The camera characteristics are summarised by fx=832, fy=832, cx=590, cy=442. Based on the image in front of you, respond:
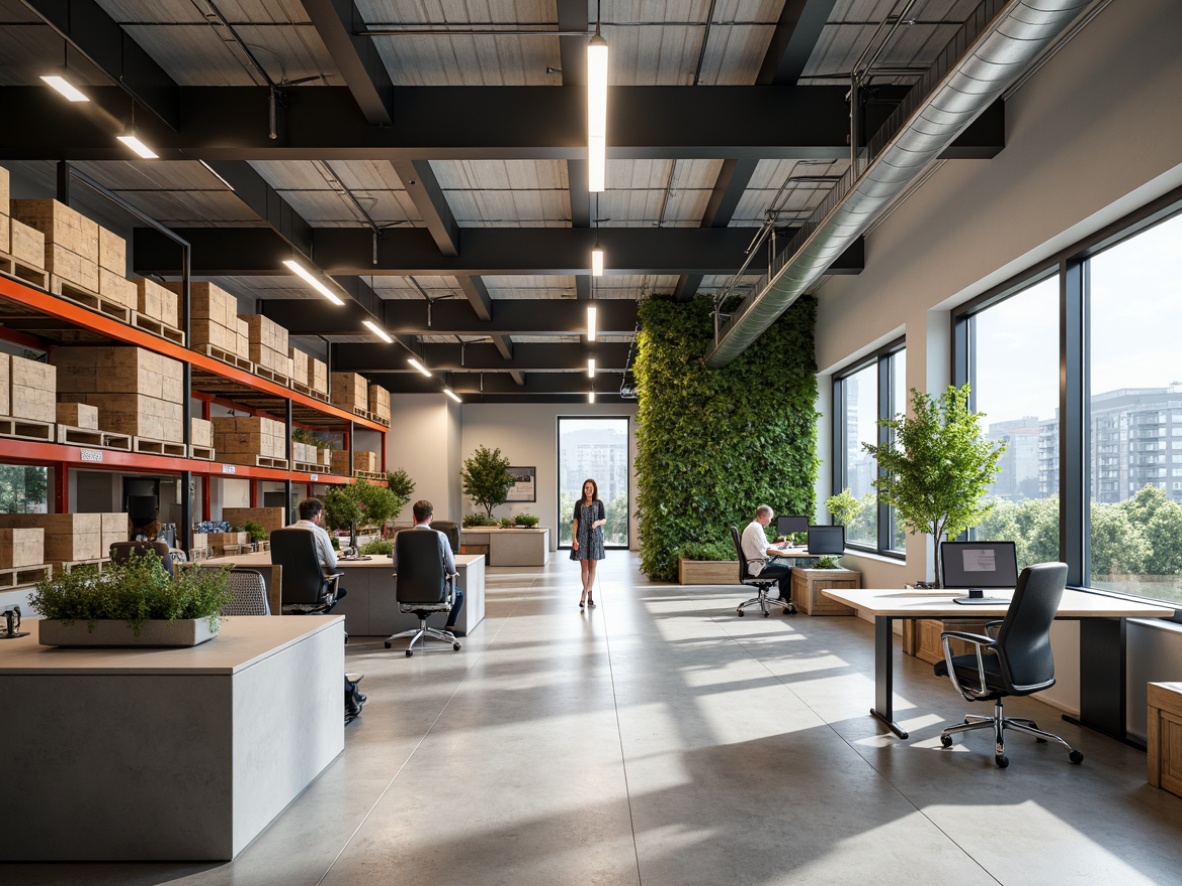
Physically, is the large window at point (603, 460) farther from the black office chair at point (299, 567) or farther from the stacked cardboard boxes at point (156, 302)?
the black office chair at point (299, 567)

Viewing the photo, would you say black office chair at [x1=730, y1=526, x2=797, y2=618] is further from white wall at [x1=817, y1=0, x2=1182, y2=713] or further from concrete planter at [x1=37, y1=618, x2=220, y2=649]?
concrete planter at [x1=37, y1=618, x2=220, y2=649]

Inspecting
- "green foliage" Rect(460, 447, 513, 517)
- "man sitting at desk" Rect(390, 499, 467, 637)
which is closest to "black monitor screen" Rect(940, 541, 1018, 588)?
"man sitting at desk" Rect(390, 499, 467, 637)

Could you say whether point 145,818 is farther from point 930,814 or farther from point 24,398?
point 24,398

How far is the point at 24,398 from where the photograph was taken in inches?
219

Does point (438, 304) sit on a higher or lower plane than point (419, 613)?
higher

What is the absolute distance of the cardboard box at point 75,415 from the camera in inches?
242

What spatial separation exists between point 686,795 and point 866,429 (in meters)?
8.07

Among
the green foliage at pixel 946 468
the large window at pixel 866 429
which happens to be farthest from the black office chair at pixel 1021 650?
the large window at pixel 866 429

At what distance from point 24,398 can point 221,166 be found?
8.92 feet

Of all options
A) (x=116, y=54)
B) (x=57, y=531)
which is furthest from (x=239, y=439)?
(x=116, y=54)

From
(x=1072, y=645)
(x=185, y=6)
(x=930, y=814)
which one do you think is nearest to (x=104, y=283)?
(x=185, y=6)

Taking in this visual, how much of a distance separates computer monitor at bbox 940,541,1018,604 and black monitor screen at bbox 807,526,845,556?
14.7 ft

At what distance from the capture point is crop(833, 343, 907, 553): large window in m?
9.83

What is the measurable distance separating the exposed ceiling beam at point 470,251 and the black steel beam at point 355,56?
3.40m
